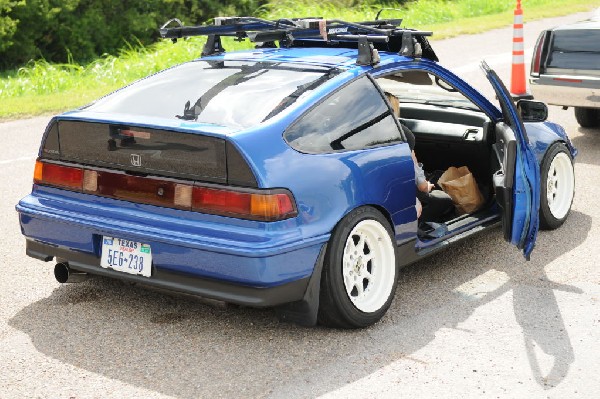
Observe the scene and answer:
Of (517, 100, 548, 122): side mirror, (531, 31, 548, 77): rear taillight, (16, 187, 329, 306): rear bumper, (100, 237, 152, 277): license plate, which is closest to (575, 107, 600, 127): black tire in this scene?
(531, 31, 548, 77): rear taillight

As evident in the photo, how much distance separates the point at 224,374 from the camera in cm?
478

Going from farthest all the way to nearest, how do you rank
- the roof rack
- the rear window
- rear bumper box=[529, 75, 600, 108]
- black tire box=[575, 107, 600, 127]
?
black tire box=[575, 107, 600, 127] → rear bumper box=[529, 75, 600, 108] → the roof rack → the rear window

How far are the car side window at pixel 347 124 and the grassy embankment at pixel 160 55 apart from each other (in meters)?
8.13

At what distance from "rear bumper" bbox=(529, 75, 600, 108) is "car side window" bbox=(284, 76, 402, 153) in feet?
14.3

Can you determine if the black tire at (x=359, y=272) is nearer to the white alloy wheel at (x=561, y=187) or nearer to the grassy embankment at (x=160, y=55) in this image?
the white alloy wheel at (x=561, y=187)

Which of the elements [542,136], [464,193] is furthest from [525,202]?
[542,136]

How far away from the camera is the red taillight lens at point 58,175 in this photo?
538 centimetres

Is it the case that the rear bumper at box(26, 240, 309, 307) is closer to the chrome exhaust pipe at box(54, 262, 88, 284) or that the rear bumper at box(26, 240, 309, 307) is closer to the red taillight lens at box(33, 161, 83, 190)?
the chrome exhaust pipe at box(54, 262, 88, 284)

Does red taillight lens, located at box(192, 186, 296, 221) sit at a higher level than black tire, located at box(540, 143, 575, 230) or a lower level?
higher

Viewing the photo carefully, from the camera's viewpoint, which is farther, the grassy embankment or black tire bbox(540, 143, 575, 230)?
the grassy embankment

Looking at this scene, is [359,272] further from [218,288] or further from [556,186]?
[556,186]

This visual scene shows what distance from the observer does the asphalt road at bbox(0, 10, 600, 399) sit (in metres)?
4.66

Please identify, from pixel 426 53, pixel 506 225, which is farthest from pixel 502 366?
pixel 426 53

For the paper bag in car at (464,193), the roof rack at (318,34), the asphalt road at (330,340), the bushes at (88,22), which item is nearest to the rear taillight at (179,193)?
the asphalt road at (330,340)
